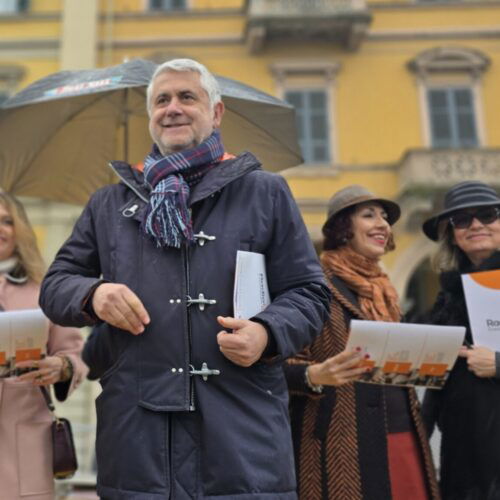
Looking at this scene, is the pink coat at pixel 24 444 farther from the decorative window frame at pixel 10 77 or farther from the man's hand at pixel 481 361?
the decorative window frame at pixel 10 77

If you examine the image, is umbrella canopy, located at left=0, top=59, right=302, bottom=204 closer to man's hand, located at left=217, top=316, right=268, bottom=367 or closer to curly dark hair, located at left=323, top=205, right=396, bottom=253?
curly dark hair, located at left=323, top=205, right=396, bottom=253

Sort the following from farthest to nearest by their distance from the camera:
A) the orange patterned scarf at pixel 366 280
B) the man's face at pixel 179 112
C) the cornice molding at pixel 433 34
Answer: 1. the cornice molding at pixel 433 34
2. the orange patterned scarf at pixel 366 280
3. the man's face at pixel 179 112

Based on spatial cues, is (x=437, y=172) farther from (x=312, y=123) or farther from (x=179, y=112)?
(x=179, y=112)

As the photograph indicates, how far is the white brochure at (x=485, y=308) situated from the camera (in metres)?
2.29

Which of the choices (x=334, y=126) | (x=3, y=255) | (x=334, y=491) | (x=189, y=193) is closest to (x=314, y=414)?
(x=334, y=491)

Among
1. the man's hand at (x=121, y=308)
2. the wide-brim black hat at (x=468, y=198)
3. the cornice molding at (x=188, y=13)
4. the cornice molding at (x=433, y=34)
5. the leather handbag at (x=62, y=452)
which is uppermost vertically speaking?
the cornice molding at (x=188, y=13)

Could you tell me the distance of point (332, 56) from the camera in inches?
460

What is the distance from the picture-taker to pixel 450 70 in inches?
458

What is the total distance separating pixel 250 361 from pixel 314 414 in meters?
0.90

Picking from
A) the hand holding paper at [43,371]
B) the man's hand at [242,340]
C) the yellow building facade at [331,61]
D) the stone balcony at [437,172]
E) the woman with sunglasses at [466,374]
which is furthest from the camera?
the yellow building facade at [331,61]

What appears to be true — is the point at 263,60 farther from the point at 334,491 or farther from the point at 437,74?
the point at 334,491

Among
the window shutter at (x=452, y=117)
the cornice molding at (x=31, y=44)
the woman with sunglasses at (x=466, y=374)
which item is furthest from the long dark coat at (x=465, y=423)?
the cornice molding at (x=31, y=44)

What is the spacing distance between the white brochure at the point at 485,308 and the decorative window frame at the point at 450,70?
32.2 ft

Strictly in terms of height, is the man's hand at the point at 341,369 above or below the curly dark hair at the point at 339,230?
below
